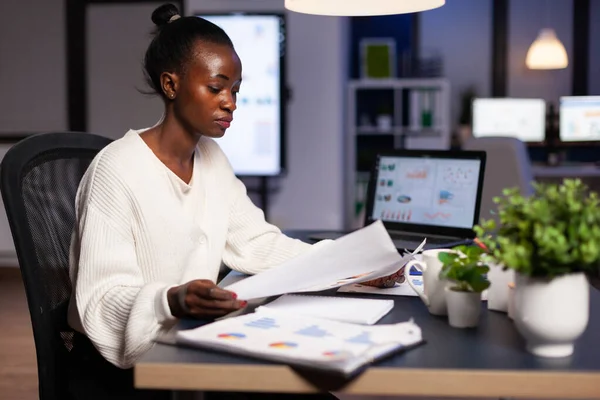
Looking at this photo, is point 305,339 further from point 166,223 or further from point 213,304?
point 166,223

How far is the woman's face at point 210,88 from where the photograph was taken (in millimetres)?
1518

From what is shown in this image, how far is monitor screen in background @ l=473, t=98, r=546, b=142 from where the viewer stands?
5.86 meters

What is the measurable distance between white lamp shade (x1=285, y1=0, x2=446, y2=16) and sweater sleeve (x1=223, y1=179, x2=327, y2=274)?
0.45m

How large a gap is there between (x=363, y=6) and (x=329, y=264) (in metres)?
0.79

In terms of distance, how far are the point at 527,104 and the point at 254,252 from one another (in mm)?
4621

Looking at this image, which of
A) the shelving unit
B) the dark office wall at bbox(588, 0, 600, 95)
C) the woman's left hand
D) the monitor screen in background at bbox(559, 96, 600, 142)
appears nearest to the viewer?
the woman's left hand

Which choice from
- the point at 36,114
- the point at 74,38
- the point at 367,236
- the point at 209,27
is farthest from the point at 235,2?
the point at 367,236

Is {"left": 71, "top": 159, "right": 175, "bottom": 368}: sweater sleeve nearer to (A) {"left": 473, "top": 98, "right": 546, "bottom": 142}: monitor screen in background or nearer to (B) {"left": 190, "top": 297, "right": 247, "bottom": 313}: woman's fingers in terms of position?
(B) {"left": 190, "top": 297, "right": 247, "bottom": 313}: woman's fingers

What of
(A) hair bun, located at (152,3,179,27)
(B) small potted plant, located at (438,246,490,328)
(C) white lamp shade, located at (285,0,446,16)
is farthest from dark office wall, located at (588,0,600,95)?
(B) small potted plant, located at (438,246,490,328)

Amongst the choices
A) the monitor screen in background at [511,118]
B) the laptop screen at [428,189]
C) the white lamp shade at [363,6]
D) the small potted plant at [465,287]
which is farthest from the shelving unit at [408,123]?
the small potted plant at [465,287]

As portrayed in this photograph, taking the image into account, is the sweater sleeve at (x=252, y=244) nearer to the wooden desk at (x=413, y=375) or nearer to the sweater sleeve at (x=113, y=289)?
the sweater sleeve at (x=113, y=289)

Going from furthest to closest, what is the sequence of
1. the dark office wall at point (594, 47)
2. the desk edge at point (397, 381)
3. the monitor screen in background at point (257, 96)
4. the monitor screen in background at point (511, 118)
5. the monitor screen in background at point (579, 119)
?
the dark office wall at point (594, 47)
the monitor screen in background at point (511, 118)
the monitor screen in background at point (579, 119)
the monitor screen in background at point (257, 96)
the desk edge at point (397, 381)

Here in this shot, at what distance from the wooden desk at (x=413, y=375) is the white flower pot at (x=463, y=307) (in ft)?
0.42

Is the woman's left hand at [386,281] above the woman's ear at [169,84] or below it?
below
